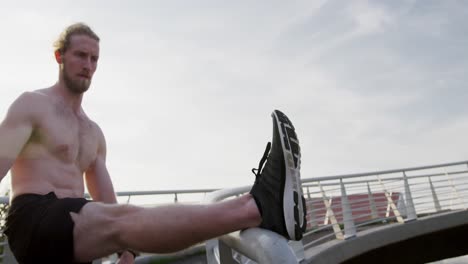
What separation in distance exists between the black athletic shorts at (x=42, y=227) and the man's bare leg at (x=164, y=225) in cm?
11

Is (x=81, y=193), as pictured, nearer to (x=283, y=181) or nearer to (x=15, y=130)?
(x=15, y=130)

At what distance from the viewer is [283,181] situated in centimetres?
154

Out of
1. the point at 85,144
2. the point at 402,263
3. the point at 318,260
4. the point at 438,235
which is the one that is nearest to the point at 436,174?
the point at 438,235

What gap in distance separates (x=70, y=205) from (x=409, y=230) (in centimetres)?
953

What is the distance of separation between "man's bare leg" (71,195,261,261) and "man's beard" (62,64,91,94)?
0.97 meters

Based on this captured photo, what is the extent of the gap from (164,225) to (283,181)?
466mm

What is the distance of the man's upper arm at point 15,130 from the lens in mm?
1854

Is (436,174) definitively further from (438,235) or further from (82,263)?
(82,263)

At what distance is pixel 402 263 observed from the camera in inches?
431

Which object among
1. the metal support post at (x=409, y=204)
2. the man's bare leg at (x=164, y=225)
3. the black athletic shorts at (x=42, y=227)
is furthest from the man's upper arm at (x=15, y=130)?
the metal support post at (x=409, y=204)

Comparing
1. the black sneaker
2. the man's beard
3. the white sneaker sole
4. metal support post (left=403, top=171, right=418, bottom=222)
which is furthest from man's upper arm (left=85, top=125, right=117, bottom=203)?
metal support post (left=403, top=171, right=418, bottom=222)

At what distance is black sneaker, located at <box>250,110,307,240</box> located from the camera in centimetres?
146

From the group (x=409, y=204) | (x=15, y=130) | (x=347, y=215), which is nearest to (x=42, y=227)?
(x=15, y=130)

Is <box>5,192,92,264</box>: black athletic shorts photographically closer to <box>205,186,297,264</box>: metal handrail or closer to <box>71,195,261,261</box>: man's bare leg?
<box>71,195,261,261</box>: man's bare leg
